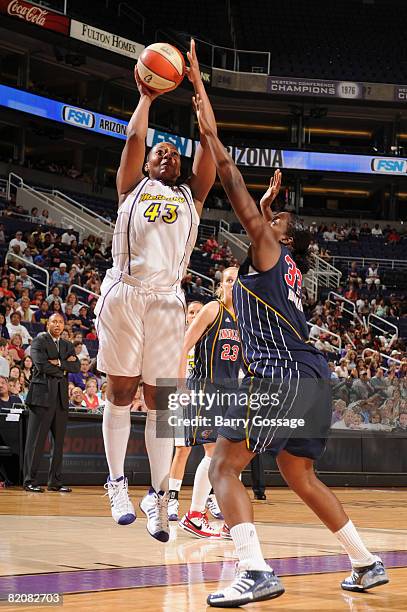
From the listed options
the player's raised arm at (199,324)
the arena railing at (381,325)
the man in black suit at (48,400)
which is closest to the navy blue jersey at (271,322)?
the player's raised arm at (199,324)

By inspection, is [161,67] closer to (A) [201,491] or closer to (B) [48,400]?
(A) [201,491]

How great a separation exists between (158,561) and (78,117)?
26198 mm

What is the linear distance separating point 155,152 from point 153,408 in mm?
1667

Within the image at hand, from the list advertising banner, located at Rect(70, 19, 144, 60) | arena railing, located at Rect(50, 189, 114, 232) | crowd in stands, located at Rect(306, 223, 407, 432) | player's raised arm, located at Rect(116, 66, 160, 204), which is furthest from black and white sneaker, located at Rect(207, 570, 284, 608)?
advertising banner, located at Rect(70, 19, 144, 60)

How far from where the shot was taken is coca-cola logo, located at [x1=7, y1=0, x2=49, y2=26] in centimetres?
2736

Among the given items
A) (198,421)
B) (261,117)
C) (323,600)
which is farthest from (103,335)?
(261,117)

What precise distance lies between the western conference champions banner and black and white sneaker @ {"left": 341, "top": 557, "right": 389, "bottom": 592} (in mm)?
26533

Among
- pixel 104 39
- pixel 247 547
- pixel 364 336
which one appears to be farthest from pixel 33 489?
pixel 104 39

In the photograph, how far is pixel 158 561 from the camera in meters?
5.83

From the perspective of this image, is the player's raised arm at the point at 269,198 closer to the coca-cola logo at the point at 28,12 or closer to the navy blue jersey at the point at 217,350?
the navy blue jersey at the point at 217,350

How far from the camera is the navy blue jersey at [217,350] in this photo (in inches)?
330

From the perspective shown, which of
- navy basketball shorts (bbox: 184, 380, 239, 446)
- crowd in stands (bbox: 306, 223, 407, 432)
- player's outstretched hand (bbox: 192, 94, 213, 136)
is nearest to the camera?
player's outstretched hand (bbox: 192, 94, 213, 136)

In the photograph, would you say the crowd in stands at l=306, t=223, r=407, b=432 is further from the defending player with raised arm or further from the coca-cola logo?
the coca-cola logo

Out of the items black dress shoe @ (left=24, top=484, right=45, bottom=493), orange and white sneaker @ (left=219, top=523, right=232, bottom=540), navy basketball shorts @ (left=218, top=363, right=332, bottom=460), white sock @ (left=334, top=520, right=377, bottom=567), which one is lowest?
black dress shoe @ (left=24, top=484, right=45, bottom=493)
